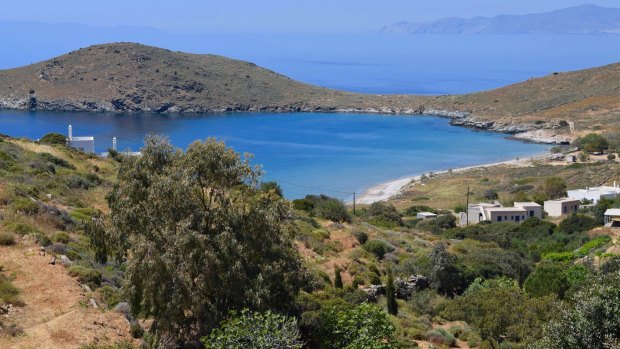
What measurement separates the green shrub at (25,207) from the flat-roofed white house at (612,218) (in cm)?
2743

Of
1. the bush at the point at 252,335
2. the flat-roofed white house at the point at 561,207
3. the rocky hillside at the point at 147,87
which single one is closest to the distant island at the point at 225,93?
the rocky hillside at the point at 147,87

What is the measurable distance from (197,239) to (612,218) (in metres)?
30.3

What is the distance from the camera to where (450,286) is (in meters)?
21.0

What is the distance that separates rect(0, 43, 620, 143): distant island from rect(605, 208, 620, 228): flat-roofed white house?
65.5 metres

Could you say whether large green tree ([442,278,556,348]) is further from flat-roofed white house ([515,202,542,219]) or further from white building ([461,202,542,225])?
flat-roofed white house ([515,202,542,219])

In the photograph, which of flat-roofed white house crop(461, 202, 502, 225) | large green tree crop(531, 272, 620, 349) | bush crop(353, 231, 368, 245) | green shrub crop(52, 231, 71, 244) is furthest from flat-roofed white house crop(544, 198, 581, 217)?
large green tree crop(531, 272, 620, 349)

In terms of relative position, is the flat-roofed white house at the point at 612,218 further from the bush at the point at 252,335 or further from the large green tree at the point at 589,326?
the bush at the point at 252,335

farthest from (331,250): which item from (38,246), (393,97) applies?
(393,97)

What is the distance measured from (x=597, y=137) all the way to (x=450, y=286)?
62.5 m

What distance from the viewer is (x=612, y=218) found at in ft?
118

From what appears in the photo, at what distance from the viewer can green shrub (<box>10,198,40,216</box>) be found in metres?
17.6

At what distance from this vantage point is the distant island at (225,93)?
11031cm

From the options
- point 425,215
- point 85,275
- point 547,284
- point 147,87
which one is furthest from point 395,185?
point 147,87

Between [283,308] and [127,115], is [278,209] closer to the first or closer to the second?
[283,308]
